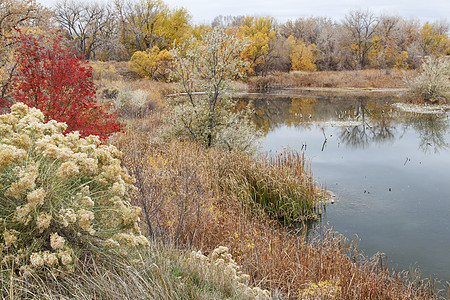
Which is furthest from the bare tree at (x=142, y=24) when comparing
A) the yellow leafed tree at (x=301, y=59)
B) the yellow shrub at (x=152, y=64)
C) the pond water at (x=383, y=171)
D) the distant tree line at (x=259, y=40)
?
the pond water at (x=383, y=171)

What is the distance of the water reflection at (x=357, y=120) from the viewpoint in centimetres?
1512

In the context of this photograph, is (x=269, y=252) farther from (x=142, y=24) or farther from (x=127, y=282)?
(x=142, y=24)

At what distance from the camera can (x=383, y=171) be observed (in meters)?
11.0

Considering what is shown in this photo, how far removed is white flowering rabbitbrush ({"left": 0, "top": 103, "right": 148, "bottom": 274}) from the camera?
2539 millimetres

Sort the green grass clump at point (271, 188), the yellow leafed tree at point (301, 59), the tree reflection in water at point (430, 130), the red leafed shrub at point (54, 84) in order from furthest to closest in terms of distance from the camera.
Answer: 1. the yellow leafed tree at point (301, 59)
2. the tree reflection in water at point (430, 130)
3. the green grass clump at point (271, 188)
4. the red leafed shrub at point (54, 84)

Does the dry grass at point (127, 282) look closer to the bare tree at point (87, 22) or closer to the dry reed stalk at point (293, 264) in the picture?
the dry reed stalk at point (293, 264)

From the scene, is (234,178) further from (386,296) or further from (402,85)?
(402,85)

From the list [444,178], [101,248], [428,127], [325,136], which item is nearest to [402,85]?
[428,127]

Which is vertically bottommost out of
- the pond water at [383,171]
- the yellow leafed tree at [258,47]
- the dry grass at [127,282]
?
the pond water at [383,171]

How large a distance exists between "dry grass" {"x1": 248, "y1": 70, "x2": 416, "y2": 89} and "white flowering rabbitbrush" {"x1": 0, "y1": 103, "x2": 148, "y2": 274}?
34.8m

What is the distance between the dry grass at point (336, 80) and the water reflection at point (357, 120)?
8.53 m

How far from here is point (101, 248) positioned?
295 centimetres

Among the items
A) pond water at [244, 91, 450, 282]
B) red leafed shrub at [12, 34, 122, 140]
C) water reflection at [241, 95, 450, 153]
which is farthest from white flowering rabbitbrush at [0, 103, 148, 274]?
water reflection at [241, 95, 450, 153]

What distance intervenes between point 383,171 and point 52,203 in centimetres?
1011
